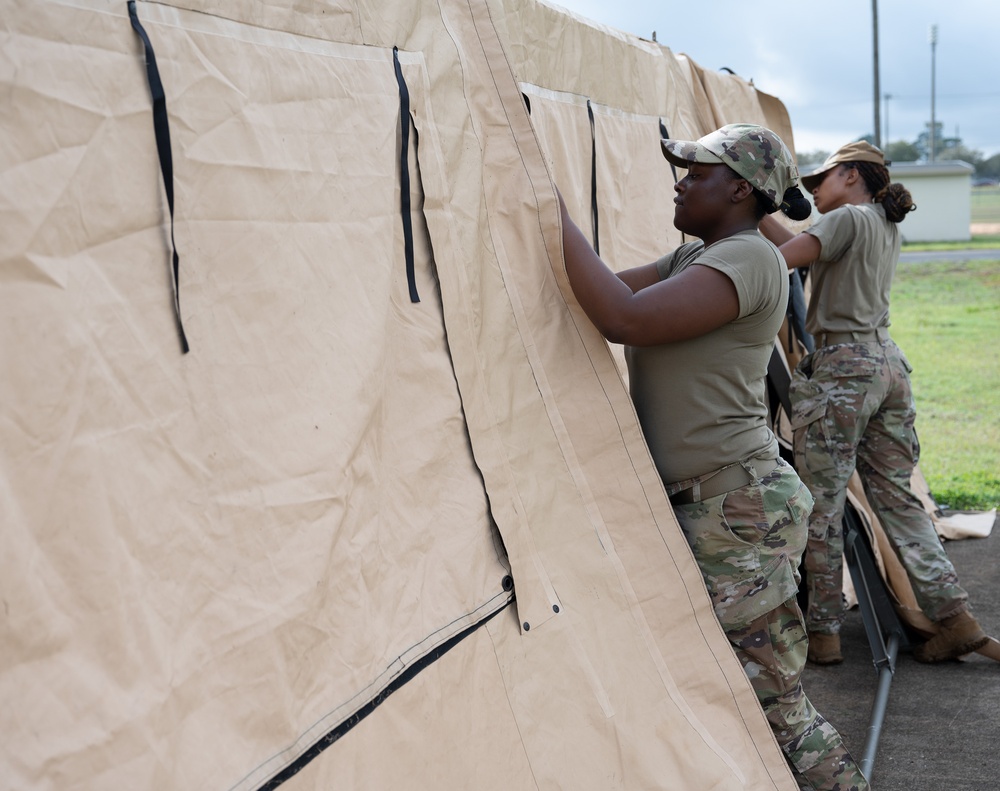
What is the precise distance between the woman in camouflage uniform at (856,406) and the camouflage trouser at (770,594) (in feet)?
5.28

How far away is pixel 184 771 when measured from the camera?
143 cm

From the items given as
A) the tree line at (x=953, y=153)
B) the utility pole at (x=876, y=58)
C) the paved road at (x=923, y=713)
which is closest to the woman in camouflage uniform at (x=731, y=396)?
the paved road at (x=923, y=713)

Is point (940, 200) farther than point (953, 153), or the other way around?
point (953, 153)

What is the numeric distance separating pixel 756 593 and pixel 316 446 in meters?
1.23

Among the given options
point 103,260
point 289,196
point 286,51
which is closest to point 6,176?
point 103,260

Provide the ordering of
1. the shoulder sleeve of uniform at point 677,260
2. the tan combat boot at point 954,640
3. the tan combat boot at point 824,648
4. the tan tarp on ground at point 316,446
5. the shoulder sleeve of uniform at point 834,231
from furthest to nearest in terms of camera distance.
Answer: the tan combat boot at point 824,648 → the tan combat boot at point 954,640 → the shoulder sleeve of uniform at point 834,231 → the shoulder sleeve of uniform at point 677,260 → the tan tarp on ground at point 316,446

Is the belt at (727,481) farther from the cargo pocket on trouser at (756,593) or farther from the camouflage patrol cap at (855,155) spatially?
the camouflage patrol cap at (855,155)

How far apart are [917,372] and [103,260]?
10.7m

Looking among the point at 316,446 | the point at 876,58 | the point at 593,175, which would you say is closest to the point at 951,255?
the point at 876,58

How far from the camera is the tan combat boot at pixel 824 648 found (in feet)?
13.7

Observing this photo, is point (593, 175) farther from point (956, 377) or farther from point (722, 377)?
point (956, 377)

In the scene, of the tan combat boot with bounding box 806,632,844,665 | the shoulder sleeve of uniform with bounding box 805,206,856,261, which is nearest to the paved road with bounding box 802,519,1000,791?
the tan combat boot with bounding box 806,632,844,665

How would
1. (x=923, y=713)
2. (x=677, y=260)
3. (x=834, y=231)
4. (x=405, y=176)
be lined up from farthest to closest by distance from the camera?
(x=834, y=231) < (x=923, y=713) < (x=677, y=260) < (x=405, y=176)

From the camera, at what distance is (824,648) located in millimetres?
4191
